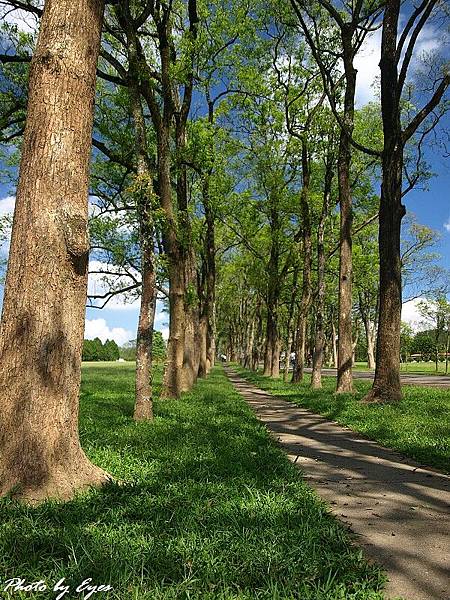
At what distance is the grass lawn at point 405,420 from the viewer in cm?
746

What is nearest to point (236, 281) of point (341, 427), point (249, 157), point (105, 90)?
point (249, 157)

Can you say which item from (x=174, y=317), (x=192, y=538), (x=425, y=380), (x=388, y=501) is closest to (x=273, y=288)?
(x=425, y=380)

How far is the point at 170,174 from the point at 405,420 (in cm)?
1058

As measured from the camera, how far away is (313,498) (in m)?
4.76

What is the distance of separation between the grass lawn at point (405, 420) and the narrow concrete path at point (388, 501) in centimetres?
30

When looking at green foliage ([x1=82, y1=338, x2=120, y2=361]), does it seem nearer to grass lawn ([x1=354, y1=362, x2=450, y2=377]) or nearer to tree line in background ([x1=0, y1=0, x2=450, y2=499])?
grass lawn ([x1=354, y1=362, x2=450, y2=377])

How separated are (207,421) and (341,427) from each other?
112 inches

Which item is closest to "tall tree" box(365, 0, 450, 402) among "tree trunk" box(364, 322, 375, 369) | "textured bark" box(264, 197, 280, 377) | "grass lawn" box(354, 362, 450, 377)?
"textured bark" box(264, 197, 280, 377)

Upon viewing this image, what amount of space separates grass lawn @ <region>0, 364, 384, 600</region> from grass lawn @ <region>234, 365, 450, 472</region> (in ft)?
8.54

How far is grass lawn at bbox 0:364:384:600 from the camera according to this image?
2924 millimetres


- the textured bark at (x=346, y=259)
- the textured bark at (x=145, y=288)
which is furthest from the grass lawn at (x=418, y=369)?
the textured bark at (x=145, y=288)

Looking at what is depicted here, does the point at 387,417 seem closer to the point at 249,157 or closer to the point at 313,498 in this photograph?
the point at 313,498

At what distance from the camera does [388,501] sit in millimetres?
5070

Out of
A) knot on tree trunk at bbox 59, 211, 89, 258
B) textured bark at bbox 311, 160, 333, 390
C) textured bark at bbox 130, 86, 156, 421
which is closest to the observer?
knot on tree trunk at bbox 59, 211, 89, 258
